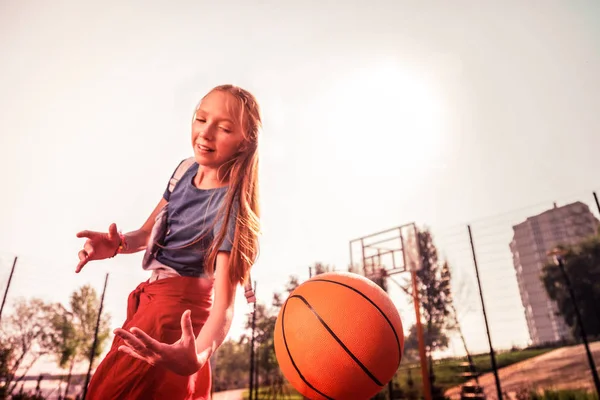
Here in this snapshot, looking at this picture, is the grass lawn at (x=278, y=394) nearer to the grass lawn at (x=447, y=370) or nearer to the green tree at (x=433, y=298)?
the grass lawn at (x=447, y=370)

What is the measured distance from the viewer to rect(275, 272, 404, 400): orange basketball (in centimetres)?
208

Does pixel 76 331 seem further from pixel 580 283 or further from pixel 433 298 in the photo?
pixel 580 283

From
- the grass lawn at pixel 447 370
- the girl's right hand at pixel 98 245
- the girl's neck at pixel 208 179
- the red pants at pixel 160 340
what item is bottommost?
the grass lawn at pixel 447 370

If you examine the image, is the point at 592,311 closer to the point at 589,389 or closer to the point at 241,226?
the point at 589,389

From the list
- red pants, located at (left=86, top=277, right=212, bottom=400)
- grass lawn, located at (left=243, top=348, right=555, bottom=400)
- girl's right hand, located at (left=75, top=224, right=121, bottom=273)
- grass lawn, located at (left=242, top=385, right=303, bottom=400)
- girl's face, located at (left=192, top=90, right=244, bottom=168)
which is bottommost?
grass lawn, located at (left=242, top=385, right=303, bottom=400)

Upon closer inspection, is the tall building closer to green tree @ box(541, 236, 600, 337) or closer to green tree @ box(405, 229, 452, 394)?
green tree @ box(541, 236, 600, 337)

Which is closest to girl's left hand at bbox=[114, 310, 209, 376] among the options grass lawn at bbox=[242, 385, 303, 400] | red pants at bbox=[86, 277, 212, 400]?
red pants at bbox=[86, 277, 212, 400]

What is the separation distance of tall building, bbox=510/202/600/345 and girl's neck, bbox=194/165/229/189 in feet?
39.6

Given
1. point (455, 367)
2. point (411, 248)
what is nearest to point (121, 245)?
point (411, 248)

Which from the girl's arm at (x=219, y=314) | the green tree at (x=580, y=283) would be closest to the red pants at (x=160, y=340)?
the girl's arm at (x=219, y=314)

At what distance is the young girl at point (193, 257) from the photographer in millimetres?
1032

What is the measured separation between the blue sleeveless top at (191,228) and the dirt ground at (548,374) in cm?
1128

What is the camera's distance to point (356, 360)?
6.77 ft

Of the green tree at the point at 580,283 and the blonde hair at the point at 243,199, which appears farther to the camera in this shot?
the green tree at the point at 580,283
